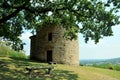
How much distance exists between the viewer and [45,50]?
44812mm

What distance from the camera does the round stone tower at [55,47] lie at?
143 feet

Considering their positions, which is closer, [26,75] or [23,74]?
[26,75]

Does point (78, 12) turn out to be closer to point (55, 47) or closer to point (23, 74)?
point (23, 74)

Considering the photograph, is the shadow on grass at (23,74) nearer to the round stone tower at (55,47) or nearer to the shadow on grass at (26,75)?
the shadow on grass at (26,75)

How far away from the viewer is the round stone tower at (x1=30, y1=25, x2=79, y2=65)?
43.7 metres

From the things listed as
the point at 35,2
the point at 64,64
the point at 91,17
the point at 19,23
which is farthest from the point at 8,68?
the point at 64,64

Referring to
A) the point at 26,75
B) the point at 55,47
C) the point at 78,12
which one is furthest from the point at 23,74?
the point at 55,47

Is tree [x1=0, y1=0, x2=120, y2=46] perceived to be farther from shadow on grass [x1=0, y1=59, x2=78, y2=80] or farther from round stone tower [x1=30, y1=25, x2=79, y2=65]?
round stone tower [x1=30, y1=25, x2=79, y2=65]

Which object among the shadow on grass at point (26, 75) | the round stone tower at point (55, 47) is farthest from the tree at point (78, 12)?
the round stone tower at point (55, 47)

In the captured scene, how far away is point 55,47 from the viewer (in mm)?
44031

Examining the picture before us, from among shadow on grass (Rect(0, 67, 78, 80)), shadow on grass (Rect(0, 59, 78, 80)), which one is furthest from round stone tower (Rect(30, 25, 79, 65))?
shadow on grass (Rect(0, 67, 78, 80))

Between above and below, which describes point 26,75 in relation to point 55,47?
below

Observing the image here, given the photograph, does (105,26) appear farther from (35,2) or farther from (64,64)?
(64,64)

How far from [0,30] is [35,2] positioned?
6.60 meters
